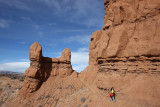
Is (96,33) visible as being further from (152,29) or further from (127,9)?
(152,29)

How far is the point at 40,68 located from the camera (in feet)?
76.3

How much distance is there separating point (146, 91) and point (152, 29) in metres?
6.06

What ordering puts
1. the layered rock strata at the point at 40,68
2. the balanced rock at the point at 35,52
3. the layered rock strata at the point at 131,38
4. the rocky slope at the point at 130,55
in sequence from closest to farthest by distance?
the rocky slope at the point at 130,55, the layered rock strata at the point at 131,38, the layered rock strata at the point at 40,68, the balanced rock at the point at 35,52

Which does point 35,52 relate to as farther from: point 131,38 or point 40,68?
point 131,38

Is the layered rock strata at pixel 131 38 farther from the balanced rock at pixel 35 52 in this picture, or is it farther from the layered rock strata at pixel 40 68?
the layered rock strata at pixel 40 68

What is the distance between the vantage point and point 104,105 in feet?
37.1

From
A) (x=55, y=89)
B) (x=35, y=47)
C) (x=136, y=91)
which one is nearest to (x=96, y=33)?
(x=35, y=47)

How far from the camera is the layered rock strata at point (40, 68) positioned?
22078 millimetres

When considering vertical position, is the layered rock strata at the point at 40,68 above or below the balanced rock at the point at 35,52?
below

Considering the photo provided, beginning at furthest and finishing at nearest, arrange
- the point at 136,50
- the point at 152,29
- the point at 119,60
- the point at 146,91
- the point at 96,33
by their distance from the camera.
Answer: the point at 96,33 → the point at 119,60 → the point at 136,50 → the point at 152,29 → the point at 146,91

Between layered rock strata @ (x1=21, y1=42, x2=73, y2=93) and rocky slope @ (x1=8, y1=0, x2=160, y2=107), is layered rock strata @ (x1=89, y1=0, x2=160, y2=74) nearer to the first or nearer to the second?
rocky slope @ (x1=8, y1=0, x2=160, y2=107)

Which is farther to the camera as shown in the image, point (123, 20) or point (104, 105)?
point (123, 20)

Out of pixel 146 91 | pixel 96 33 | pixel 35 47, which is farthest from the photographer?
pixel 96 33

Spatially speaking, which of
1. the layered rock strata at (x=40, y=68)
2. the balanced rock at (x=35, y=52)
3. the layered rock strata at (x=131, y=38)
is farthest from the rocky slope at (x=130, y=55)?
the balanced rock at (x=35, y=52)
